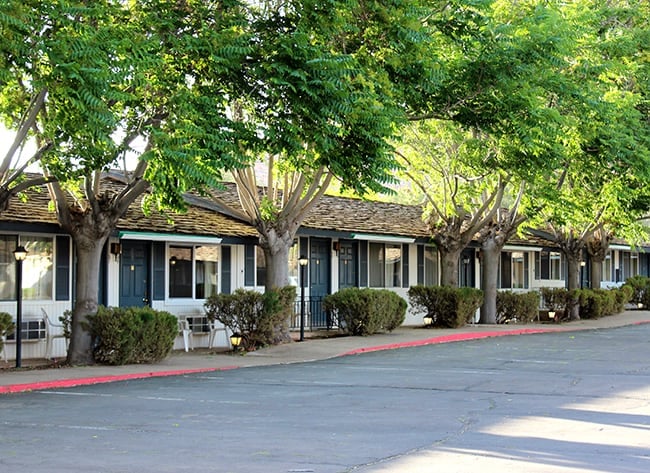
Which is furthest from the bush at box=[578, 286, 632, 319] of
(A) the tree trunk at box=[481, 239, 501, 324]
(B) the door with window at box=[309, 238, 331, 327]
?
(B) the door with window at box=[309, 238, 331, 327]

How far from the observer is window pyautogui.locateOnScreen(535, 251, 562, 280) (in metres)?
44.4

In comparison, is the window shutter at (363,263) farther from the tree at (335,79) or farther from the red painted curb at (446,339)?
the tree at (335,79)

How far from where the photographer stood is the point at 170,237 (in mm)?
23766

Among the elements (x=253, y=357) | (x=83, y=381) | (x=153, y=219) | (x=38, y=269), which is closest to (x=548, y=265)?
(x=153, y=219)

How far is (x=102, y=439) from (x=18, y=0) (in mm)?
6052

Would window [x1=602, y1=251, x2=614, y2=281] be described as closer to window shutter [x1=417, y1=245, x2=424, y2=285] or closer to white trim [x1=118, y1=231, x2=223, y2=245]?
window shutter [x1=417, y1=245, x2=424, y2=285]

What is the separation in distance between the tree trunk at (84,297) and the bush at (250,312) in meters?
4.24

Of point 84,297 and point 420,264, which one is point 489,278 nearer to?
point 420,264

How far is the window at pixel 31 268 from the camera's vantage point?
858 inches

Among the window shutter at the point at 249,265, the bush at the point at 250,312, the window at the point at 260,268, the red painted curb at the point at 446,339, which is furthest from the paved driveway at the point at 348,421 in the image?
the window at the point at 260,268

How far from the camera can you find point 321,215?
1246 inches

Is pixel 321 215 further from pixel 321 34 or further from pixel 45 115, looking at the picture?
pixel 45 115

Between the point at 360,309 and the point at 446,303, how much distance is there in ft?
16.8

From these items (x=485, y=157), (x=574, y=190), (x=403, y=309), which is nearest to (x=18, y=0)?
(x=485, y=157)
